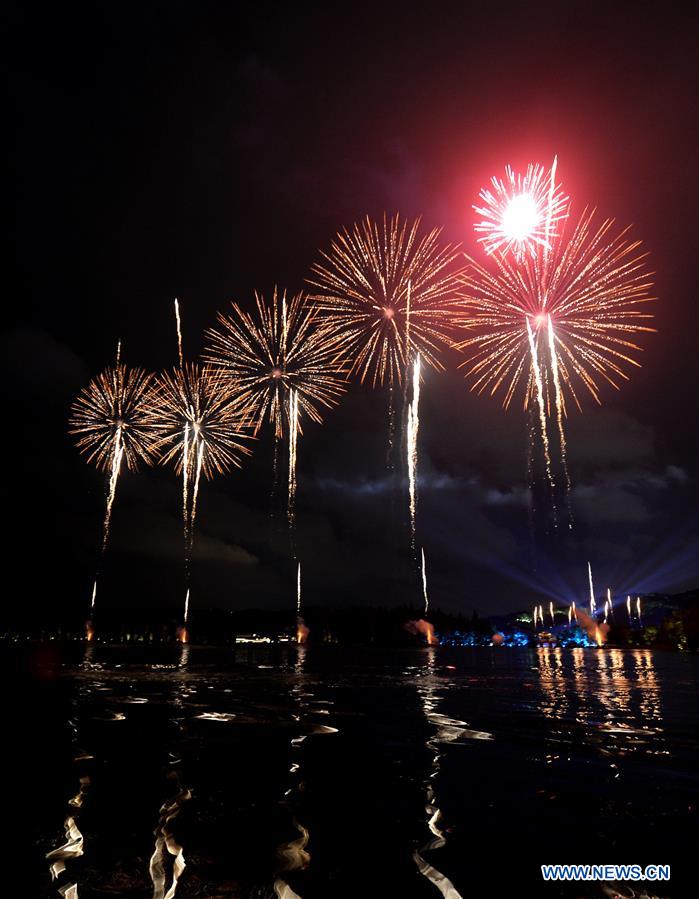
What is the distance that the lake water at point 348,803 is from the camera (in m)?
6.47

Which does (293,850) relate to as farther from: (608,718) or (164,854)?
(608,718)

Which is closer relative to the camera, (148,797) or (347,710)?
(148,797)

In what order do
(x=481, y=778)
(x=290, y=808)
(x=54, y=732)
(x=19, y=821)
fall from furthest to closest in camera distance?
(x=54, y=732) < (x=481, y=778) < (x=290, y=808) < (x=19, y=821)

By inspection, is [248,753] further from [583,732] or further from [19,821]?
[583,732]

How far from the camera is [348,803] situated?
9492 millimetres

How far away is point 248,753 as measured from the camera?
546 inches

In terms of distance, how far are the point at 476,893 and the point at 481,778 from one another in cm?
578

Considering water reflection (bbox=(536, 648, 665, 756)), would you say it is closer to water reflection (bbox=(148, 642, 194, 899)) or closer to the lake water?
the lake water

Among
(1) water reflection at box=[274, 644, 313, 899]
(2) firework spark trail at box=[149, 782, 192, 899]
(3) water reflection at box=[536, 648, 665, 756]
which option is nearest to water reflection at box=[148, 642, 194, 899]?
(2) firework spark trail at box=[149, 782, 192, 899]

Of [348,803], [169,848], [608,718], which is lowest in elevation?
[608,718]

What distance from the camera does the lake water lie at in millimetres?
6473

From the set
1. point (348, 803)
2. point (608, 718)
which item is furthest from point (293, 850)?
point (608, 718)

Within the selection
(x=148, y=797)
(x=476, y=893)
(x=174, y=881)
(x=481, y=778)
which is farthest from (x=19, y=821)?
(x=481, y=778)

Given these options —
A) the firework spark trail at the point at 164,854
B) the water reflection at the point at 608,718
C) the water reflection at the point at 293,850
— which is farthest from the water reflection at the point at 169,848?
the water reflection at the point at 608,718
